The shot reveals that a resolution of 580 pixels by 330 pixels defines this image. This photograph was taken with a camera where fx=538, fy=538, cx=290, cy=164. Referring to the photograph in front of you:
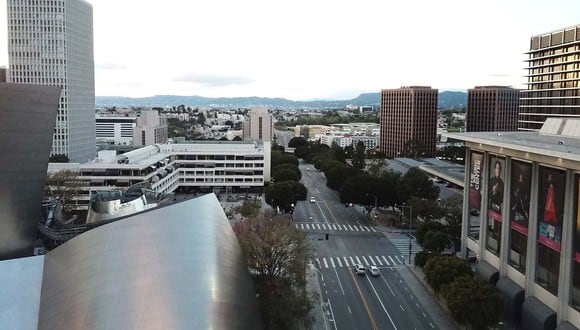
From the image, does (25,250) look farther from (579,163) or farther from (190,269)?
(579,163)

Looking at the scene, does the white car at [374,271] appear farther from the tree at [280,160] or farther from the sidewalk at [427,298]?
the tree at [280,160]

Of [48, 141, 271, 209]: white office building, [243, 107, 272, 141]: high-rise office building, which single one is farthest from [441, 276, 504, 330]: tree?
[243, 107, 272, 141]: high-rise office building

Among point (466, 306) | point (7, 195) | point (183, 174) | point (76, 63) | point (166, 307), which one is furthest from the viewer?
point (76, 63)

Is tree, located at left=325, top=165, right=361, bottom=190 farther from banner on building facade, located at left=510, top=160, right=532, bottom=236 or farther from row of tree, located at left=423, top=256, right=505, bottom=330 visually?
row of tree, located at left=423, top=256, right=505, bottom=330

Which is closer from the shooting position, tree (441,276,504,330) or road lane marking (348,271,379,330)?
tree (441,276,504,330)

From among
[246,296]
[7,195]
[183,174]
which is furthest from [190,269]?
[183,174]

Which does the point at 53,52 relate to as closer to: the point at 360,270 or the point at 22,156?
the point at 360,270
